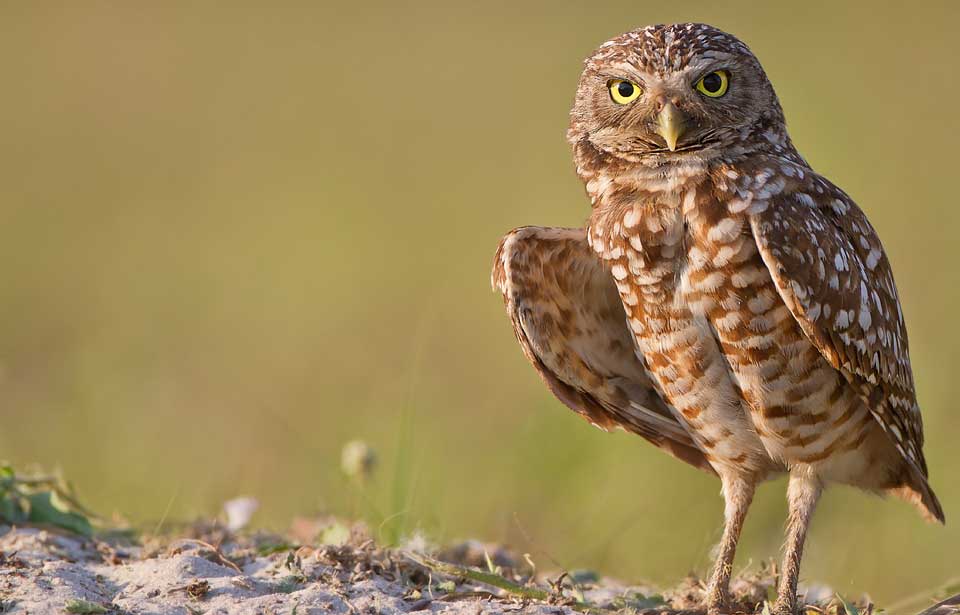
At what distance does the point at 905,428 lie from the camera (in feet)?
14.0

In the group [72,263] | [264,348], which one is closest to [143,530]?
[264,348]

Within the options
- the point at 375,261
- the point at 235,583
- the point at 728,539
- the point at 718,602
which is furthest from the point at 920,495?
the point at 375,261

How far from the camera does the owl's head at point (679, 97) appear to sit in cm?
418

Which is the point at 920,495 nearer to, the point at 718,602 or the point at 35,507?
the point at 718,602

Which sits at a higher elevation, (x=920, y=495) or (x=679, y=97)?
(x=679, y=97)

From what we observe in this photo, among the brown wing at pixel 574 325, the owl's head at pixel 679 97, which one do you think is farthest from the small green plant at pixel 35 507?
the owl's head at pixel 679 97

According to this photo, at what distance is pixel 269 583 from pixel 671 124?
6.21 ft

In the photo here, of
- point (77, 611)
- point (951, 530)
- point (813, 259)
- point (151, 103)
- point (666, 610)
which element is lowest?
point (951, 530)

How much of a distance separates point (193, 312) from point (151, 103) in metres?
9.10

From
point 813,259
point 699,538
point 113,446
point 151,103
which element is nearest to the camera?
point 813,259

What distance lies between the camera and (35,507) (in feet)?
14.6

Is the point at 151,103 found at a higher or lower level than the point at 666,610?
higher

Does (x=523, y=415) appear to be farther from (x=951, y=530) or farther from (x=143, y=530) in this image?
(x=143, y=530)

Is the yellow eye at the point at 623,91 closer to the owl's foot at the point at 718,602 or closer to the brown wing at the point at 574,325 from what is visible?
the brown wing at the point at 574,325
